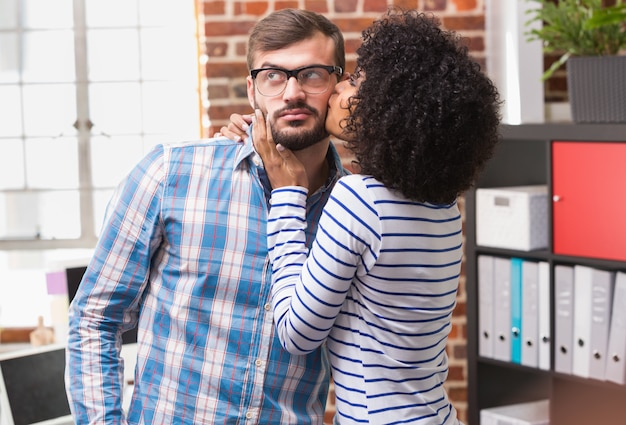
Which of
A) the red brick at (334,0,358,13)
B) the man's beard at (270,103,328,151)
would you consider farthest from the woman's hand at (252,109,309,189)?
the red brick at (334,0,358,13)

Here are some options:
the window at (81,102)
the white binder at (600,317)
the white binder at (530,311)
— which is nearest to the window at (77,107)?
the window at (81,102)

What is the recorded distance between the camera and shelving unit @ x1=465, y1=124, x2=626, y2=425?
2.80m

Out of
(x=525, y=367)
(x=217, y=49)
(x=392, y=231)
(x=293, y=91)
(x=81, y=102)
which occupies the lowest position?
(x=525, y=367)

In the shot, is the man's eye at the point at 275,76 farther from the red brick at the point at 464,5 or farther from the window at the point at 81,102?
the window at the point at 81,102

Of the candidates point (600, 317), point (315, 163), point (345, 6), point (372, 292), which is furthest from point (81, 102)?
point (372, 292)

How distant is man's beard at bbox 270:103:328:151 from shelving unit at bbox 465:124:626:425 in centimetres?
134

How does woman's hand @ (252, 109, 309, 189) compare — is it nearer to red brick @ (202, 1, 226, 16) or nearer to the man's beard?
the man's beard

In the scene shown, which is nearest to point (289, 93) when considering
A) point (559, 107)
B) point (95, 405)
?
point (95, 405)

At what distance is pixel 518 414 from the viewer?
303cm

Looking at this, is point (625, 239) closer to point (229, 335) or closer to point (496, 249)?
point (496, 249)

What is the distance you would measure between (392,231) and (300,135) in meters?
0.30

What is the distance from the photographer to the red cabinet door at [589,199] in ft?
8.67

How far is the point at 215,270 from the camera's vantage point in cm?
158

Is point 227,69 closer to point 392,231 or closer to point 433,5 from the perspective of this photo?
point 433,5
